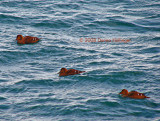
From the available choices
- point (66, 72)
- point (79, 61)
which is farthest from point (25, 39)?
point (66, 72)

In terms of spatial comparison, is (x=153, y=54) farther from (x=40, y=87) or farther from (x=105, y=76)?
(x=40, y=87)

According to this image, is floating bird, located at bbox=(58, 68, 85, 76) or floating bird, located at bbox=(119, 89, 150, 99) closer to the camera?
floating bird, located at bbox=(119, 89, 150, 99)

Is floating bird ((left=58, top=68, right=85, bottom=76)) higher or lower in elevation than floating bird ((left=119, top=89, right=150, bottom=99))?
higher

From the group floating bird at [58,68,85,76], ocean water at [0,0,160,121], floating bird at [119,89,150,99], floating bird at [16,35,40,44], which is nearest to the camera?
ocean water at [0,0,160,121]

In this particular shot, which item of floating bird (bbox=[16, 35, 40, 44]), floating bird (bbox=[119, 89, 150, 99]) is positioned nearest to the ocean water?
floating bird (bbox=[119, 89, 150, 99])

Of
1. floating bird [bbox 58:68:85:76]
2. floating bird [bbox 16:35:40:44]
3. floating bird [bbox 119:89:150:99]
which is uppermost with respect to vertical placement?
floating bird [bbox 16:35:40:44]

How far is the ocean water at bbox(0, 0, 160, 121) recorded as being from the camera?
8.95m

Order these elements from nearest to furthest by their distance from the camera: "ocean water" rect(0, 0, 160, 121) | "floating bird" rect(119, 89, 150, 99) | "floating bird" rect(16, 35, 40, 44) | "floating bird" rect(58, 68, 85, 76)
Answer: "ocean water" rect(0, 0, 160, 121)
"floating bird" rect(119, 89, 150, 99)
"floating bird" rect(58, 68, 85, 76)
"floating bird" rect(16, 35, 40, 44)

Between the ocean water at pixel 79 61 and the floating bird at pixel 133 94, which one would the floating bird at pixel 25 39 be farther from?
the floating bird at pixel 133 94

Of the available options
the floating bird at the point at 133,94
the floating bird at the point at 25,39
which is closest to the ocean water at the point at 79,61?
the floating bird at the point at 133,94

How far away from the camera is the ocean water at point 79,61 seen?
29.4 ft

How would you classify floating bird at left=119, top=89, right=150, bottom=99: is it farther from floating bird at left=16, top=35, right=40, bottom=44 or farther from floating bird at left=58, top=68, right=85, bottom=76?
floating bird at left=16, top=35, right=40, bottom=44

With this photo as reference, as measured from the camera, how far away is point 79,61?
40.3ft

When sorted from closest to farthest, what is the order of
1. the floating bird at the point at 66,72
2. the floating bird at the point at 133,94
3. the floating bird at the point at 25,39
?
1. the floating bird at the point at 133,94
2. the floating bird at the point at 66,72
3. the floating bird at the point at 25,39
